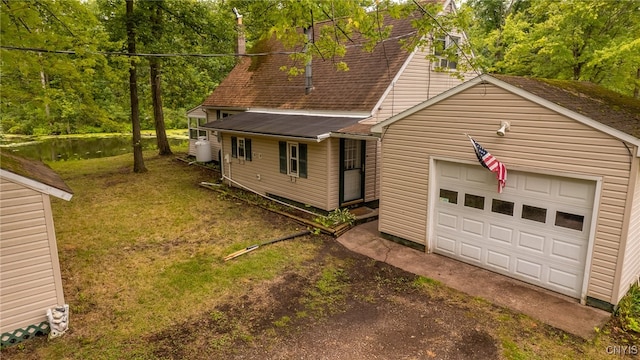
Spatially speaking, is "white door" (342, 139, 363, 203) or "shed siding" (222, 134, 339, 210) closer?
"shed siding" (222, 134, 339, 210)

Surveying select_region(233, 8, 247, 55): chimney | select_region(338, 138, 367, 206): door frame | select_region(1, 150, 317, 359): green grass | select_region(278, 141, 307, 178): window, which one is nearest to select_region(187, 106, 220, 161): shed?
select_region(233, 8, 247, 55): chimney

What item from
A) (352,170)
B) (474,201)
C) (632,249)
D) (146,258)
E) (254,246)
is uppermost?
(474,201)

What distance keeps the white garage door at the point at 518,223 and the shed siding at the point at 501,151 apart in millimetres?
281

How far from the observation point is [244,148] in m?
14.9

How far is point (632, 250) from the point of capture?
6500 millimetres

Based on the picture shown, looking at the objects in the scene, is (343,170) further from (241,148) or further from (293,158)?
(241,148)

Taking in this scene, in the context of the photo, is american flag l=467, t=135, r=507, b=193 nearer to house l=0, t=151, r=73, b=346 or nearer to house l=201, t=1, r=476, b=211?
house l=201, t=1, r=476, b=211

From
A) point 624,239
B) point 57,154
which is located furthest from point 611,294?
point 57,154

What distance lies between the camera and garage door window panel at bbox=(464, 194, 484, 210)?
801cm

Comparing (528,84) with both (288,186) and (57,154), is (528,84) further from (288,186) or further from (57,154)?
(57,154)

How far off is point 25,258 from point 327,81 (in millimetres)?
11203

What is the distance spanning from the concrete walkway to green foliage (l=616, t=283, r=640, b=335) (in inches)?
9.3

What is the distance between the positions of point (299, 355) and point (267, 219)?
6.55 meters

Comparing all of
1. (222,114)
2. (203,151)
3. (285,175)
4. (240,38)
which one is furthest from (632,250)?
(240,38)
